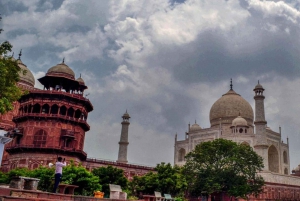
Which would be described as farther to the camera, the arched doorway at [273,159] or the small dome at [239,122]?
the arched doorway at [273,159]

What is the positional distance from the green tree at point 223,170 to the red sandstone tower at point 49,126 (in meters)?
11.6

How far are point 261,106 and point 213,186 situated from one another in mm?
19593

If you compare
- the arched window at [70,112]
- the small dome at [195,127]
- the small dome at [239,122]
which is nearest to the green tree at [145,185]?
the arched window at [70,112]

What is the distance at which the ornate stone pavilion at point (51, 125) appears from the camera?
31.4 meters

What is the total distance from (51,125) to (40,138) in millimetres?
1572

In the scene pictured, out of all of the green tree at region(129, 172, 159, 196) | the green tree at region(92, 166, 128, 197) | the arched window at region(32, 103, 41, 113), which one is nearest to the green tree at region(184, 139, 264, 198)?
the green tree at region(129, 172, 159, 196)

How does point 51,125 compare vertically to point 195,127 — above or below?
below

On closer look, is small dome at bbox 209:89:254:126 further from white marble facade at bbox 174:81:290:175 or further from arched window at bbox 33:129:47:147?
arched window at bbox 33:129:47:147

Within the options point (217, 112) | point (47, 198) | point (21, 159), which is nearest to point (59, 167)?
point (47, 198)

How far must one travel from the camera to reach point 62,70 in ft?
116

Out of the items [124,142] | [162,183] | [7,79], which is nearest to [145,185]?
[162,183]

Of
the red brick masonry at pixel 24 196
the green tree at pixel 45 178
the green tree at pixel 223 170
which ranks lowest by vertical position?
the red brick masonry at pixel 24 196

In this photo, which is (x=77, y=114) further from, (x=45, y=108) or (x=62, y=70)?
(x=62, y=70)

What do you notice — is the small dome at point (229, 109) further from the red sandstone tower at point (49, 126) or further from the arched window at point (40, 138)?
the arched window at point (40, 138)
